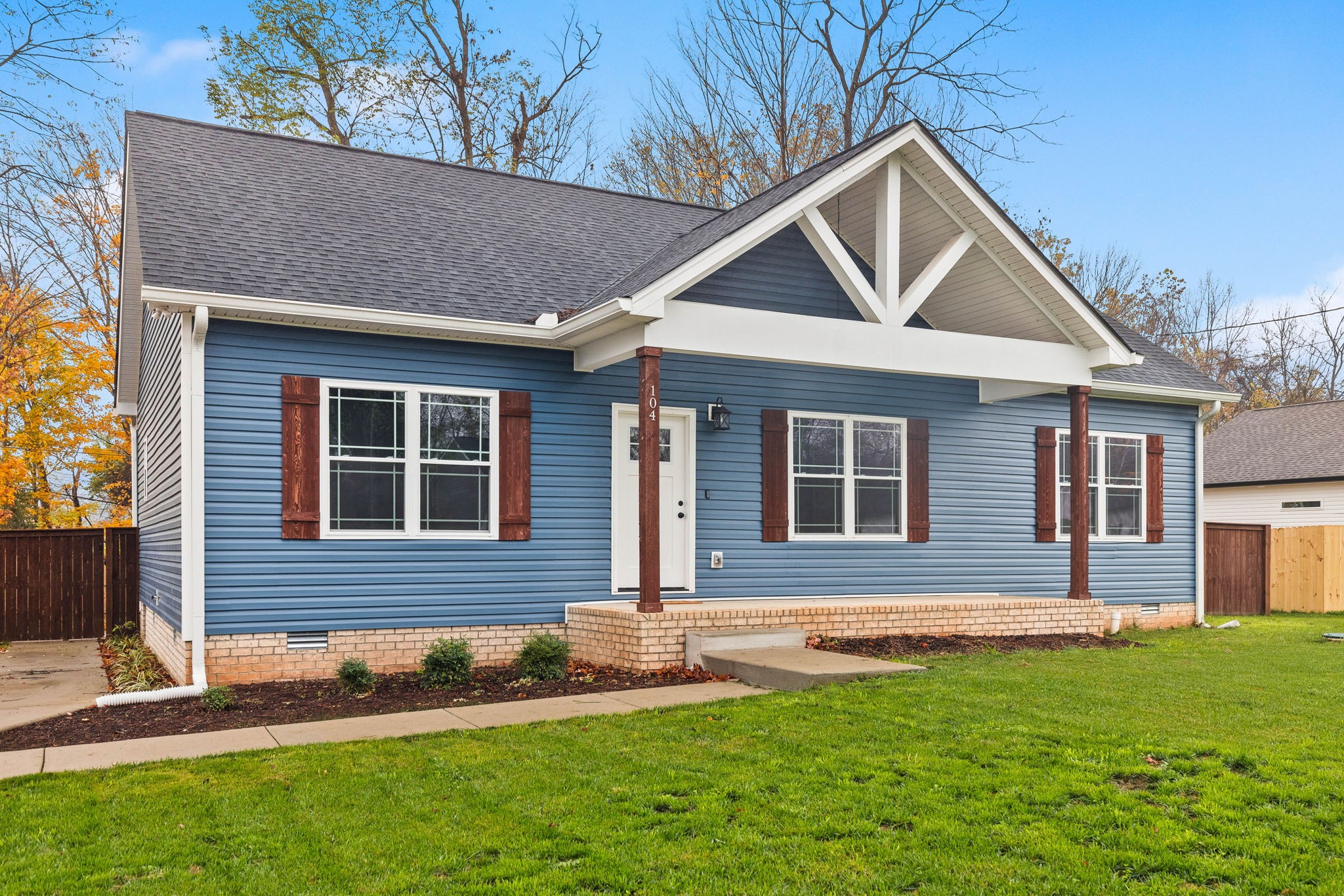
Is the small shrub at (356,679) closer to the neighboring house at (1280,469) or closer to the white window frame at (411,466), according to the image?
the white window frame at (411,466)

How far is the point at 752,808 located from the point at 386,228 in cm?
797

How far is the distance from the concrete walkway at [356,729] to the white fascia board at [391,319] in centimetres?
320

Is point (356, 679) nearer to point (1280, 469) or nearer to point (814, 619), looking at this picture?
point (814, 619)

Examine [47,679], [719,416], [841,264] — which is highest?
[841,264]

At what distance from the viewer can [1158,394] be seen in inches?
539

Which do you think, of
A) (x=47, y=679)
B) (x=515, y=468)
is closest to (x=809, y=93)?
(x=515, y=468)

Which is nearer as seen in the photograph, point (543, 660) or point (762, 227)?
point (543, 660)

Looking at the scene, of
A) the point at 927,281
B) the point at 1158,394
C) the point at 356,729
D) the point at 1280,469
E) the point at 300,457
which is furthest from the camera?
the point at 1280,469

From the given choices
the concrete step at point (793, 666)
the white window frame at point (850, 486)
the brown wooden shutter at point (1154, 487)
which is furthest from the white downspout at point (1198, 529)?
the concrete step at point (793, 666)

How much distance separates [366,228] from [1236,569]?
14.7 meters

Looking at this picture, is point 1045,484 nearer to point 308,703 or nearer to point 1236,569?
point 1236,569

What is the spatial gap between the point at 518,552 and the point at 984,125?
51.6ft

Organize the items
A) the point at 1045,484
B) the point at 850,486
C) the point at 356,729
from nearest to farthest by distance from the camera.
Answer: the point at 356,729, the point at 850,486, the point at 1045,484

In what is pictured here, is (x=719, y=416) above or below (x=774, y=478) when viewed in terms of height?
above
